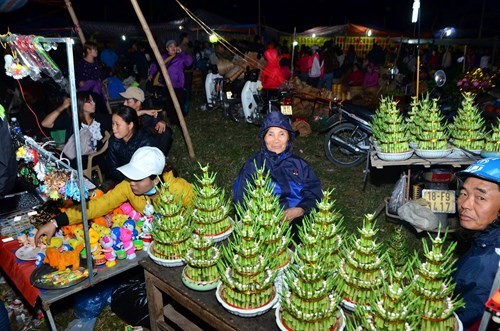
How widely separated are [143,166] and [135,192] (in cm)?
31

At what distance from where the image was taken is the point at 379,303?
182cm

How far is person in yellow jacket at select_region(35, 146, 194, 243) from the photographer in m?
3.30

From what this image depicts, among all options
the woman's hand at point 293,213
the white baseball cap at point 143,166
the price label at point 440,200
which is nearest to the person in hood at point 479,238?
the woman's hand at point 293,213

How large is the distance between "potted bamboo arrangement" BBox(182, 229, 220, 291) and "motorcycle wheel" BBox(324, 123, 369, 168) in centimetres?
513

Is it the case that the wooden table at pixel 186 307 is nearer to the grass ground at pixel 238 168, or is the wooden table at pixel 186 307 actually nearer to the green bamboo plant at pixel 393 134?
the grass ground at pixel 238 168

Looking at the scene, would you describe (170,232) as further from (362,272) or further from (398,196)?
(398,196)

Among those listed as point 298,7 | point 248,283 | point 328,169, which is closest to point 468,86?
point 328,169

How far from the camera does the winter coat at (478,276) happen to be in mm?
2096

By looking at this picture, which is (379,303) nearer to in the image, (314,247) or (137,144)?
(314,247)

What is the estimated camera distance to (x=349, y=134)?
7434mm

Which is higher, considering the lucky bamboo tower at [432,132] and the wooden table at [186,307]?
the lucky bamboo tower at [432,132]

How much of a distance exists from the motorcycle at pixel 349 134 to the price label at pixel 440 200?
6.61 ft

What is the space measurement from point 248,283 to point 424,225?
3.22 meters

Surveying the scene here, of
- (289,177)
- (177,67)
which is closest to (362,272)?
(289,177)
